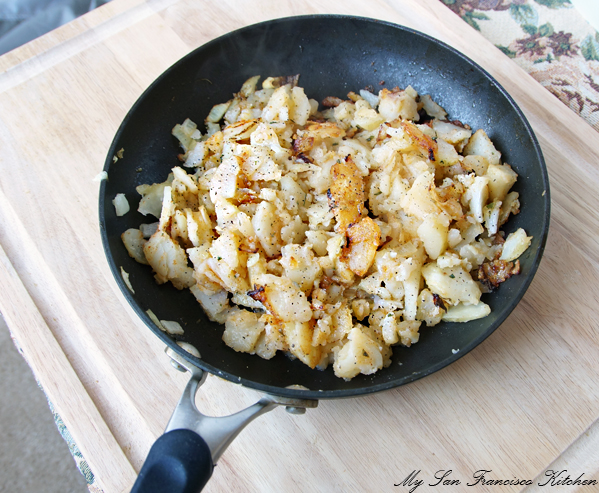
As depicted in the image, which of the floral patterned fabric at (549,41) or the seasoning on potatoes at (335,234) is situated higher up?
the floral patterned fabric at (549,41)

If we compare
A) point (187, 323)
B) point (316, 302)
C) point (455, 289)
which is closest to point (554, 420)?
point (455, 289)

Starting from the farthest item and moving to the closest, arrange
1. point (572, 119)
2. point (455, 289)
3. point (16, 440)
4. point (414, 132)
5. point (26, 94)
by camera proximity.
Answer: point (16, 440) → point (26, 94) → point (572, 119) → point (414, 132) → point (455, 289)

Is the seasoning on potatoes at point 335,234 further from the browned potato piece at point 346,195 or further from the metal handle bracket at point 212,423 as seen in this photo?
the metal handle bracket at point 212,423

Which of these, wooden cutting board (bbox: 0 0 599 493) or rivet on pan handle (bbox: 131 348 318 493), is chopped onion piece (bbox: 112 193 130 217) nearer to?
wooden cutting board (bbox: 0 0 599 493)

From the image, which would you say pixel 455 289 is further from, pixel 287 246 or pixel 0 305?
pixel 0 305

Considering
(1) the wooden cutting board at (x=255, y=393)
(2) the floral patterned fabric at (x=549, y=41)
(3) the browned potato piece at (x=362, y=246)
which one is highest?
(2) the floral patterned fabric at (x=549, y=41)

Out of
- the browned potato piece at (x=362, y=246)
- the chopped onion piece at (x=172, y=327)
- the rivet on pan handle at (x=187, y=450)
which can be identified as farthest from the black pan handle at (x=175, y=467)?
the browned potato piece at (x=362, y=246)

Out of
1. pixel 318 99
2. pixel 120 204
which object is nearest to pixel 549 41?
pixel 318 99
